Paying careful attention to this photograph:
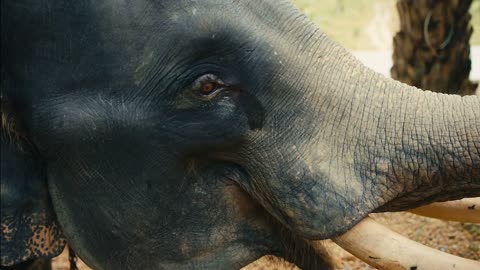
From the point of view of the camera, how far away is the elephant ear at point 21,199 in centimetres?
251

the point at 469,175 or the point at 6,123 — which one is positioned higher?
the point at 469,175

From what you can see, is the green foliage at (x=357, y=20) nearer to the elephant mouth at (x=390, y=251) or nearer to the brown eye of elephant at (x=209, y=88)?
the brown eye of elephant at (x=209, y=88)

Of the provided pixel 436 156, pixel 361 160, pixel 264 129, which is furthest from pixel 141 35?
pixel 436 156

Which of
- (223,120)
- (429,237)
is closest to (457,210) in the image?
(223,120)

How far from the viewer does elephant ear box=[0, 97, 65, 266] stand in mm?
2514

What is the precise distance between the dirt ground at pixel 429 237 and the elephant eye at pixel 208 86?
5.65 ft

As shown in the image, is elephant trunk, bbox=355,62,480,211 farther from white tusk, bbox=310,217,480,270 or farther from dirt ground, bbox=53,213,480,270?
dirt ground, bbox=53,213,480,270

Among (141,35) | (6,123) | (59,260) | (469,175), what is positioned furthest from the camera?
(59,260)

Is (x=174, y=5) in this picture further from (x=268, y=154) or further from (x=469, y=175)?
(x=469, y=175)

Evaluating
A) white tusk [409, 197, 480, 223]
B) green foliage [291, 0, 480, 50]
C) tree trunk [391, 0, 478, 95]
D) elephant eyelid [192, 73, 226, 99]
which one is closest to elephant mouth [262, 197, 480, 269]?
white tusk [409, 197, 480, 223]

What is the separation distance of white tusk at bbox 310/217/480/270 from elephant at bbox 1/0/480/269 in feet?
0.11

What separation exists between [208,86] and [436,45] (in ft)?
10.2

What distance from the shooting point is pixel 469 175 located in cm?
215

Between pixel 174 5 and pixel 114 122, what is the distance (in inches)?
15.0
